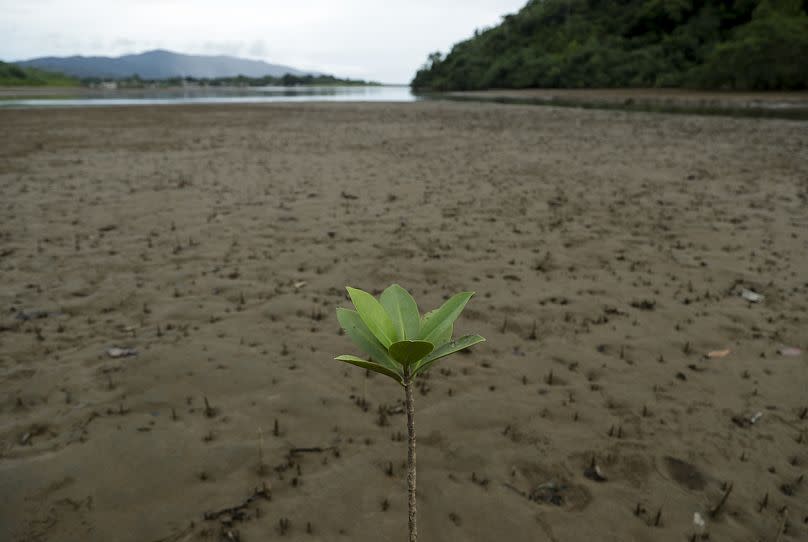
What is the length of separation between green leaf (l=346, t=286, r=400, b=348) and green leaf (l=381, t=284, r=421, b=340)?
0.02 meters

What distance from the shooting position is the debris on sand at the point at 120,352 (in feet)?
11.5

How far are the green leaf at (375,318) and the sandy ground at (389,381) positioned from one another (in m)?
1.64

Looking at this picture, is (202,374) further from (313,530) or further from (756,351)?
(756,351)

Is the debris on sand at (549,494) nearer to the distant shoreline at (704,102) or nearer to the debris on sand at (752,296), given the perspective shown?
the debris on sand at (752,296)

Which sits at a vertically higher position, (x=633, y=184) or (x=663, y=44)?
(x=663, y=44)

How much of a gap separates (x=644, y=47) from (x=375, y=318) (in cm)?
7883

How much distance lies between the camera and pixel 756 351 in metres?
3.69

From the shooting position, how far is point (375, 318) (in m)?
0.83

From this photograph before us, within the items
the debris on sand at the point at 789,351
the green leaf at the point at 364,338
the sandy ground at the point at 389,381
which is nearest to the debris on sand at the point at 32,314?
the sandy ground at the point at 389,381

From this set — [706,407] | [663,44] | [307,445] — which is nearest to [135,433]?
[307,445]

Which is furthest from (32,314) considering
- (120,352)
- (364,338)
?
(364,338)

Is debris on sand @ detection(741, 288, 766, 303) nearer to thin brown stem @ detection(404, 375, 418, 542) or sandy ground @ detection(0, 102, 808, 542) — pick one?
→ sandy ground @ detection(0, 102, 808, 542)

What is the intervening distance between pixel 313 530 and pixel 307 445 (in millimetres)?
596

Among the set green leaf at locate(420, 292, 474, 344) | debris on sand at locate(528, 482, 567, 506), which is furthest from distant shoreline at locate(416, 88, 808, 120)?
green leaf at locate(420, 292, 474, 344)
